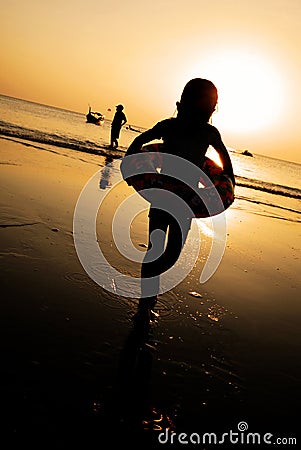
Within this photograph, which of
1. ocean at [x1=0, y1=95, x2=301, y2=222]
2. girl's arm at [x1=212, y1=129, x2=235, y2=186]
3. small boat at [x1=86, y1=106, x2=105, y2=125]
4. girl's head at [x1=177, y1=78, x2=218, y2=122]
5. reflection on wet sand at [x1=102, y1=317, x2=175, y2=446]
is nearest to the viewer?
reflection on wet sand at [x1=102, y1=317, x2=175, y2=446]

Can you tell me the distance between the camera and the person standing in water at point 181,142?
143 inches

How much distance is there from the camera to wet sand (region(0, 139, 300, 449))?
2234mm

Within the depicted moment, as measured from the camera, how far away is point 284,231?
11.0 metres

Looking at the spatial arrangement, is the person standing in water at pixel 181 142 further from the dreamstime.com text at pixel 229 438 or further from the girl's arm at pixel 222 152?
the dreamstime.com text at pixel 229 438

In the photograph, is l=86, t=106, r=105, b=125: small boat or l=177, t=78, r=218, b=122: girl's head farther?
l=86, t=106, r=105, b=125: small boat

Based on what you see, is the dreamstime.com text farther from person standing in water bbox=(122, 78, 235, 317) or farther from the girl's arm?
the girl's arm

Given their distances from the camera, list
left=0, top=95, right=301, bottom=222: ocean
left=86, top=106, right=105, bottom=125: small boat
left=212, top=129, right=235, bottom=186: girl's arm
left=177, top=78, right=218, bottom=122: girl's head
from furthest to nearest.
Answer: left=86, top=106, right=105, bottom=125: small boat < left=0, top=95, right=301, bottom=222: ocean < left=212, top=129, right=235, bottom=186: girl's arm < left=177, top=78, right=218, bottom=122: girl's head

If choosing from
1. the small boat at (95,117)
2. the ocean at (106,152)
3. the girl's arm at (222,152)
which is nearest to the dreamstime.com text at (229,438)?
the girl's arm at (222,152)
